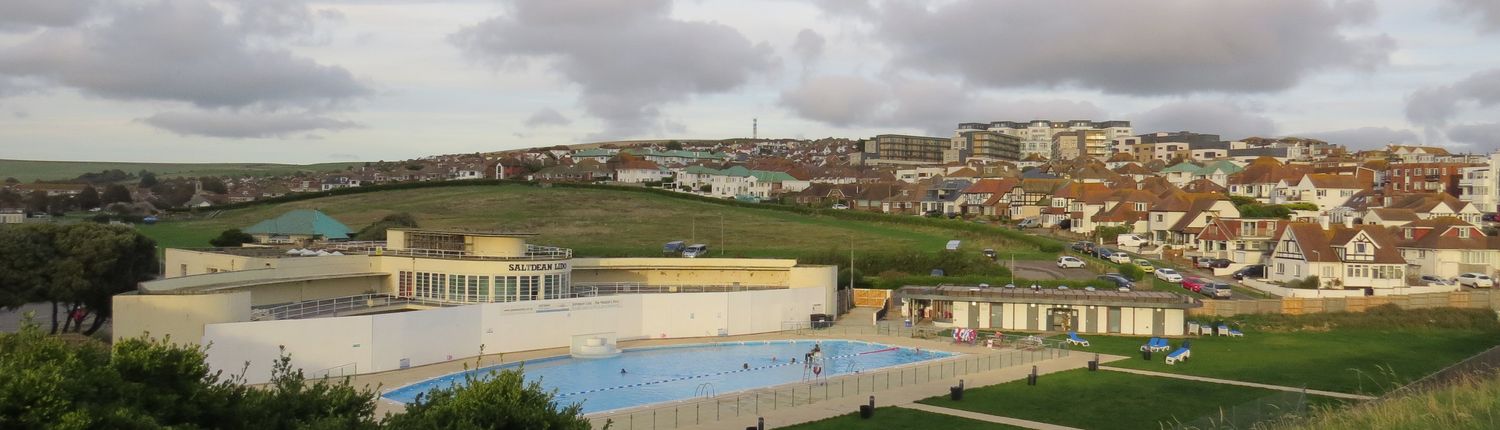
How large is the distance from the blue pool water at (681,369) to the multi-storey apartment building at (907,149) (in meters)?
124

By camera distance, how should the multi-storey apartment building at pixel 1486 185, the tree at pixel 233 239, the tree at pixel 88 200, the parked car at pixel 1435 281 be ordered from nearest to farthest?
the parked car at pixel 1435 281 → the tree at pixel 233 239 → the multi-storey apartment building at pixel 1486 185 → the tree at pixel 88 200

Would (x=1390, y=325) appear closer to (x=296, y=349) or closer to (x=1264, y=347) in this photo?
(x=1264, y=347)

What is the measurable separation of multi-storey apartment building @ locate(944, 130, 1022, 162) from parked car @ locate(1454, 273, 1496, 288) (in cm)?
9639

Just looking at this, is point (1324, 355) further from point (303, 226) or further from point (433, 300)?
point (303, 226)

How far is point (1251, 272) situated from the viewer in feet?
179

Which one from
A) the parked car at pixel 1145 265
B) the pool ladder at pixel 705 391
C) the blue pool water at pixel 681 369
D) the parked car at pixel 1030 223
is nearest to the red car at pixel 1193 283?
the parked car at pixel 1145 265

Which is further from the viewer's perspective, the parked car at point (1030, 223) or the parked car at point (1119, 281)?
the parked car at point (1030, 223)

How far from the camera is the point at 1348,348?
3719cm

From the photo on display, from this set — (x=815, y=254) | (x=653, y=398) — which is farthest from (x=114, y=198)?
(x=653, y=398)

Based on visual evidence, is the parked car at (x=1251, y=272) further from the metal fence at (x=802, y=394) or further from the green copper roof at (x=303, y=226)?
the green copper roof at (x=303, y=226)

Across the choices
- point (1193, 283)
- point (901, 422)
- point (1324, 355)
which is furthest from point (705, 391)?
point (1193, 283)

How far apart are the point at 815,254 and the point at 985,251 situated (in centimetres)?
1010

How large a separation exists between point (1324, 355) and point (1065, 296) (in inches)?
371

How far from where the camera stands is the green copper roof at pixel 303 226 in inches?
2167
